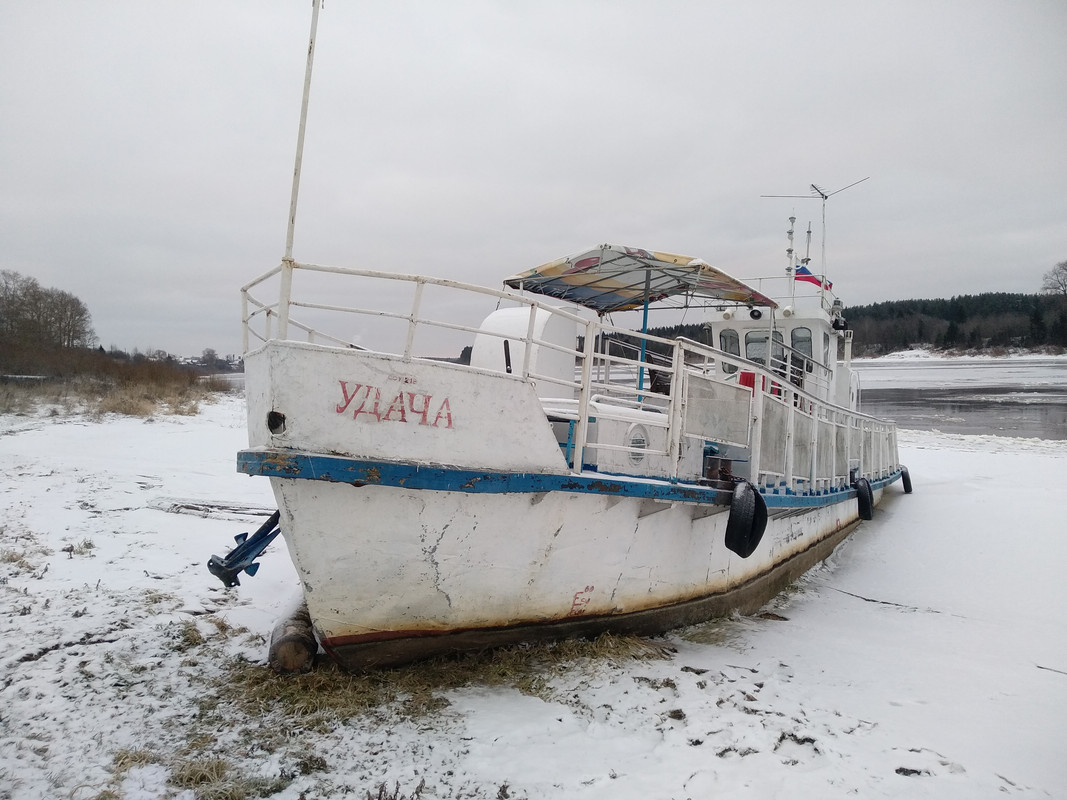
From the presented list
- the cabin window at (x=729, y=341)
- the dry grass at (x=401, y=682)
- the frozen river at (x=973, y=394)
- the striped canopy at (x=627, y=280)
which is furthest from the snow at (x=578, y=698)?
the frozen river at (x=973, y=394)

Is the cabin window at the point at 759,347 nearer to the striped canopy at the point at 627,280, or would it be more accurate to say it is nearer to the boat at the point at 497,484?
the striped canopy at the point at 627,280

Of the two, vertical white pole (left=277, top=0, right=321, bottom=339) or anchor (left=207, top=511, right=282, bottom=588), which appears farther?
anchor (left=207, top=511, right=282, bottom=588)

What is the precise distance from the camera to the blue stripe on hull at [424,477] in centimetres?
359

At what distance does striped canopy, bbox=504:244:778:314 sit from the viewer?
238 inches

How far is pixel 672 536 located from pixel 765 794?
7.29ft

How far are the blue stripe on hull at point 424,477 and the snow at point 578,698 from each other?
1.27 m

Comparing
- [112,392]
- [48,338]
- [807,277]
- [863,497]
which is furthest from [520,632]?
[48,338]

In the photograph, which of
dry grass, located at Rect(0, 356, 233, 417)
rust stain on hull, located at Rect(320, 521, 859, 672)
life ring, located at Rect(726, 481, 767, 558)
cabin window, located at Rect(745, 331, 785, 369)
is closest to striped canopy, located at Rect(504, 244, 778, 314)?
life ring, located at Rect(726, 481, 767, 558)

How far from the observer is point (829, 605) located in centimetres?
675

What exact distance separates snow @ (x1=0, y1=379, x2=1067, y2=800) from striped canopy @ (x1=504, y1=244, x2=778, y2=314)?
3345 millimetres

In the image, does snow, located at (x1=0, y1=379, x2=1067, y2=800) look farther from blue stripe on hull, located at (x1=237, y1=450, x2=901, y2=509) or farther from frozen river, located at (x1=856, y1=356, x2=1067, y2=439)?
frozen river, located at (x1=856, y1=356, x2=1067, y2=439)

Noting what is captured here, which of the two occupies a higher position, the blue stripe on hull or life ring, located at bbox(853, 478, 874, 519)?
the blue stripe on hull

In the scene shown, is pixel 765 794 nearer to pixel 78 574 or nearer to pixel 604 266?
pixel 604 266

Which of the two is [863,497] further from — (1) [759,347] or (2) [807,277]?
(2) [807,277]
